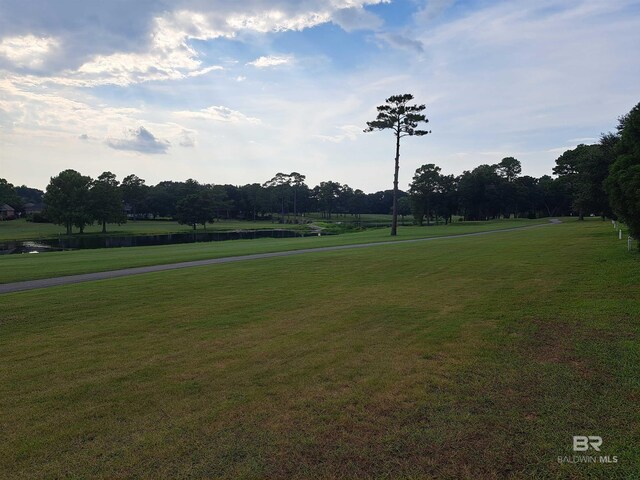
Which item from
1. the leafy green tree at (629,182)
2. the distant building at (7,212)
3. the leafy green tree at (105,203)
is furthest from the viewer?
the distant building at (7,212)

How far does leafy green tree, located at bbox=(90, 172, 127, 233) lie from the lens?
79.7 m

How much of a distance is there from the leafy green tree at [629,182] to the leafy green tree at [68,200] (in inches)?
3169

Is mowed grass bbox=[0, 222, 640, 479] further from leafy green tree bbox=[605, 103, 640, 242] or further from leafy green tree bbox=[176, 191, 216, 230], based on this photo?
leafy green tree bbox=[176, 191, 216, 230]

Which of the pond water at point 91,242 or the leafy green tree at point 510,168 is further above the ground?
the leafy green tree at point 510,168

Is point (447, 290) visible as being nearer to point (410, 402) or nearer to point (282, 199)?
point (410, 402)

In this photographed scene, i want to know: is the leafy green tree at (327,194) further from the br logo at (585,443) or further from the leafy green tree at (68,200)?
the br logo at (585,443)

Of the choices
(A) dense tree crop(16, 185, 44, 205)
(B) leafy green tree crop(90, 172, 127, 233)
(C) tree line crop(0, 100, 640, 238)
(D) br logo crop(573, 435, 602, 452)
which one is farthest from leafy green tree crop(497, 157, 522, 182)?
(A) dense tree crop(16, 185, 44, 205)

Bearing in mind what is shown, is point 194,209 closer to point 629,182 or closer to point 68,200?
point 68,200

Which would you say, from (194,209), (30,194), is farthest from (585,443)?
(30,194)

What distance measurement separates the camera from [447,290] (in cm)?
1244

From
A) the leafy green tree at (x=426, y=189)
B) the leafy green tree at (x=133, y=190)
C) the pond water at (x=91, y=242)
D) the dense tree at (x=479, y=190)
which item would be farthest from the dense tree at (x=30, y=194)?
the dense tree at (x=479, y=190)

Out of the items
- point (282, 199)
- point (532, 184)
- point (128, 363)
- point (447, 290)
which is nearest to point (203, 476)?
point (128, 363)

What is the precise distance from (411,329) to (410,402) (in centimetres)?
332

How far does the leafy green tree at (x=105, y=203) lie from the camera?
261 ft
